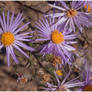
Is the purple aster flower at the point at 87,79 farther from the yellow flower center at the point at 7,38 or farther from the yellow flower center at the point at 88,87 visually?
the yellow flower center at the point at 7,38

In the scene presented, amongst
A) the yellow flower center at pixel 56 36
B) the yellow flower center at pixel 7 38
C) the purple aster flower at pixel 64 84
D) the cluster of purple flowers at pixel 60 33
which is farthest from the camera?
the purple aster flower at pixel 64 84

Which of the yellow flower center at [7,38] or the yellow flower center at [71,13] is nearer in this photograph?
the yellow flower center at [7,38]

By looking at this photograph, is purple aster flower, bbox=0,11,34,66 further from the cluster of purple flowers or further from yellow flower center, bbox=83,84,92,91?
yellow flower center, bbox=83,84,92,91

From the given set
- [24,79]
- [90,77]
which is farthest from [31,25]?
[90,77]

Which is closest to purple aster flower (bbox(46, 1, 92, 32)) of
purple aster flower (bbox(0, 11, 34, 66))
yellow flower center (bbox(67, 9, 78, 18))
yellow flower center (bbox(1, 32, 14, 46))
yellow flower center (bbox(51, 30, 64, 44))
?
yellow flower center (bbox(67, 9, 78, 18))

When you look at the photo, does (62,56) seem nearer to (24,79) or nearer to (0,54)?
(24,79)

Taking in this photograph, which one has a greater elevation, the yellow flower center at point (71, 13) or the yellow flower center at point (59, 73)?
the yellow flower center at point (71, 13)

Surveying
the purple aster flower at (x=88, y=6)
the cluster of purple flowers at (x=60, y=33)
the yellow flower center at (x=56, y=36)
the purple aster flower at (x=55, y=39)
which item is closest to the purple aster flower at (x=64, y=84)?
the cluster of purple flowers at (x=60, y=33)

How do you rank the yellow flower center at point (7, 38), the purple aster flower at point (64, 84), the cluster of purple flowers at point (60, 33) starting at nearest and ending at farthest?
1. the yellow flower center at point (7, 38)
2. the cluster of purple flowers at point (60, 33)
3. the purple aster flower at point (64, 84)
